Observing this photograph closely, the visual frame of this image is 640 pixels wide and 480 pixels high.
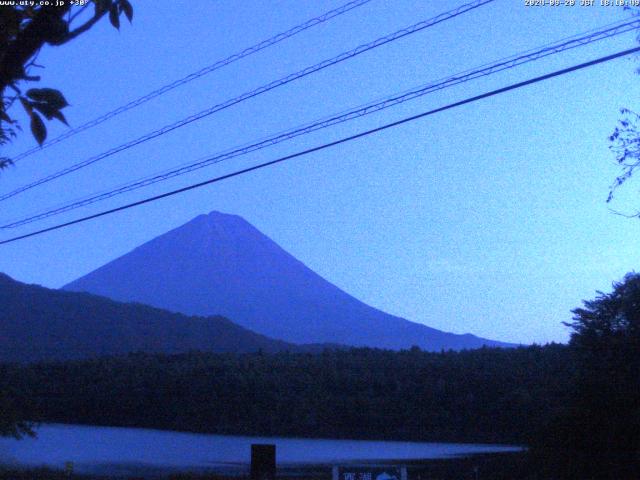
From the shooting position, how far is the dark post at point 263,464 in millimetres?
11805

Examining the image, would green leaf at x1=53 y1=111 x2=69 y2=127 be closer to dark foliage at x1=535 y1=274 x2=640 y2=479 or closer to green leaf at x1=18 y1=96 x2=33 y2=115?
green leaf at x1=18 y1=96 x2=33 y2=115

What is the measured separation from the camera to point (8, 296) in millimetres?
57031

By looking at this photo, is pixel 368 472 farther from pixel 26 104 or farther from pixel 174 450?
pixel 174 450

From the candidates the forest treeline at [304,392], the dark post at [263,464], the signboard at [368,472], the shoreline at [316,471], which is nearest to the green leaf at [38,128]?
the signboard at [368,472]

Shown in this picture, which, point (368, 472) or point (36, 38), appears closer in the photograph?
point (36, 38)

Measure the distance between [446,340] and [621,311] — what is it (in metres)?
57.7

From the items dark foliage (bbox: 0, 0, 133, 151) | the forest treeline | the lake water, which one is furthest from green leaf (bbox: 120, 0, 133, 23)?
the forest treeline

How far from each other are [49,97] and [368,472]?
8515 millimetres

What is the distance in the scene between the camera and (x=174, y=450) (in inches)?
1275

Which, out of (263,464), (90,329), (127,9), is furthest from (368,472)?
(90,329)

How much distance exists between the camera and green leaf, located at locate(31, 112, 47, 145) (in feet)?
13.6

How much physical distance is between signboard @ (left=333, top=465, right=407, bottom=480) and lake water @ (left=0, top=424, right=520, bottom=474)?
1278 cm

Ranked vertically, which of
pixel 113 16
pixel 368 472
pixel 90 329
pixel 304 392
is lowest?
pixel 368 472

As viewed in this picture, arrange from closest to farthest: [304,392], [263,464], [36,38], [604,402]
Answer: [36,38] → [263,464] → [604,402] → [304,392]
